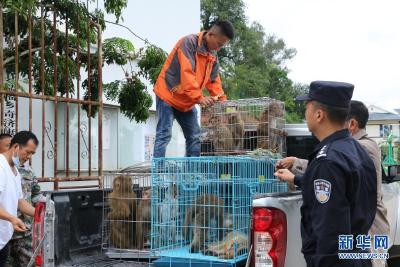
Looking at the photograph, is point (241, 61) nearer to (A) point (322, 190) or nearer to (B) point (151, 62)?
(B) point (151, 62)

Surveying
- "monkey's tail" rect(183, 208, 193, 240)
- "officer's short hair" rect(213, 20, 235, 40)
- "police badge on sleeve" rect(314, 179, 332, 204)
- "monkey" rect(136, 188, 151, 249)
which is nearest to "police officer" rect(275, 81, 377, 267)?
"police badge on sleeve" rect(314, 179, 332, 204)

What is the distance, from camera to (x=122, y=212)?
4363 millimetres

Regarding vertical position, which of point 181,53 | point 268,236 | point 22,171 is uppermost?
point 181,53

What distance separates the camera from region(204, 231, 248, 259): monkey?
3.60 meters

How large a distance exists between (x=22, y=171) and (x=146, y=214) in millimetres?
1669

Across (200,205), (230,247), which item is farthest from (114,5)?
(230,247)

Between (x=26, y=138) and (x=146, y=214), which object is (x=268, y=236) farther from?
(x=26, y=138)

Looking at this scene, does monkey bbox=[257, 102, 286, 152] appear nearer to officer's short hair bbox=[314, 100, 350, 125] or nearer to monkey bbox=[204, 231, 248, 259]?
monkey bbox=[204, 231, 248, 259]

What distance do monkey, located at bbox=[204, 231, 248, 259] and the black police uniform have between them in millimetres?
974

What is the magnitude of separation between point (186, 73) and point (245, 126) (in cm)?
77

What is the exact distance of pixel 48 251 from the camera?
11.6 ft

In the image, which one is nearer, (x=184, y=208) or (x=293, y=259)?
(x=293, y=259)

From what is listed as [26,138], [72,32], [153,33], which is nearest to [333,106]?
[26,138]

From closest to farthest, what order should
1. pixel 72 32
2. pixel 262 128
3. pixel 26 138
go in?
pixel 26 138, pixel 262 128, pixel 72 32
